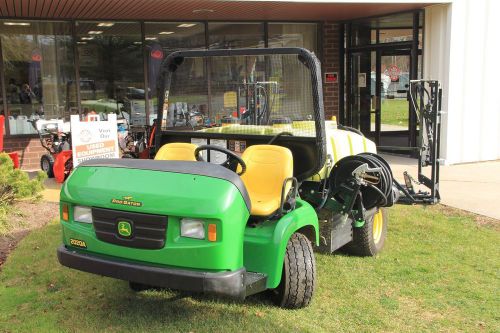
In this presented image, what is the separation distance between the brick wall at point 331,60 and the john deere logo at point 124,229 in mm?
9369

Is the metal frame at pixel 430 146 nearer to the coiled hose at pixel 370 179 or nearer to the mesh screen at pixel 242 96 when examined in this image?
the coiled hose at pixel 370 179

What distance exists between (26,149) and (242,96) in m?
6.85

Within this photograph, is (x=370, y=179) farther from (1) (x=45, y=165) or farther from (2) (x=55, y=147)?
(1) (x=45, y=165)

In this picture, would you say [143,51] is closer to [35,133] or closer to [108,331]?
[35,133]

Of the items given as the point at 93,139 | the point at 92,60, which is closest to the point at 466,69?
the point at 93,139

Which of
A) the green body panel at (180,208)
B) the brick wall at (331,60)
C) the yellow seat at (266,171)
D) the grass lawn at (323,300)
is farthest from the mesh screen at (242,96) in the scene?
the brick wall at (331,60)

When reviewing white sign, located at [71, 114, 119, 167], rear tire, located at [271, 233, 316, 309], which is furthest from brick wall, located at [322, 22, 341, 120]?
rear tire, located at [271, 233, 316, 309]

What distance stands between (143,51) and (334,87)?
173 inches

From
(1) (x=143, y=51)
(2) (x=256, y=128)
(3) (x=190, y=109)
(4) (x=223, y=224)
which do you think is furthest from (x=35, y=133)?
(4) (x=223, y=224)

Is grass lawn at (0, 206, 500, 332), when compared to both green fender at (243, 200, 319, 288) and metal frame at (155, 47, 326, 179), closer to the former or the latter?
green fender at (243, 200, 319, 288)

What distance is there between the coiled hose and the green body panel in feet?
4.74

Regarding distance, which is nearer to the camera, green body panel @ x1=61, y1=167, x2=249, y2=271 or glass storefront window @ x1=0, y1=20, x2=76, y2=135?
green body panel @ x1=61, y1=167, x2=249, y2=271

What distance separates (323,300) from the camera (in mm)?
4262

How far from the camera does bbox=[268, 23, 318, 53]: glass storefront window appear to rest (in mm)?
12000
